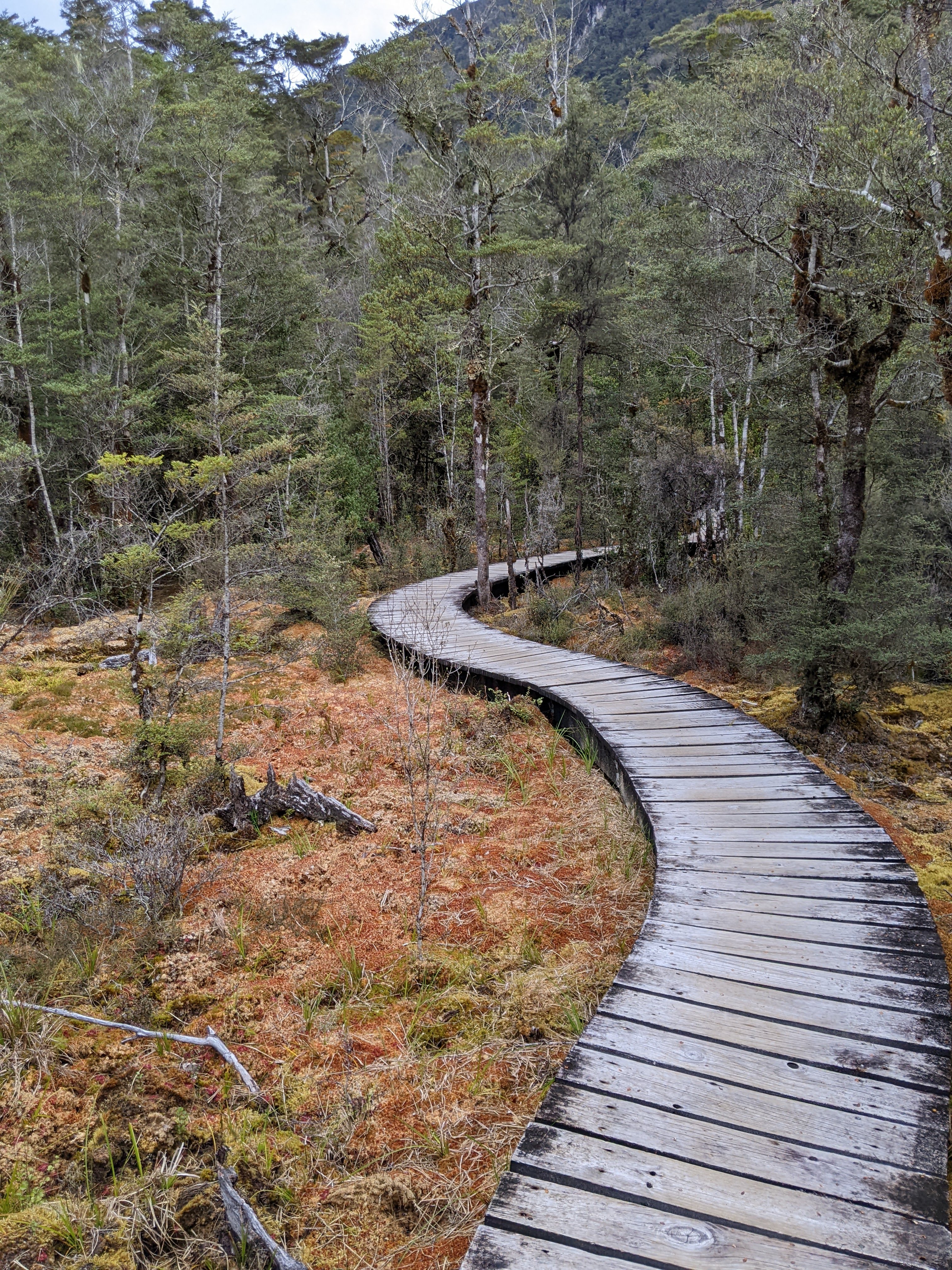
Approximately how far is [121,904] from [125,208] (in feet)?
64.7

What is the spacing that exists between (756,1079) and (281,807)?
3834 millimetres

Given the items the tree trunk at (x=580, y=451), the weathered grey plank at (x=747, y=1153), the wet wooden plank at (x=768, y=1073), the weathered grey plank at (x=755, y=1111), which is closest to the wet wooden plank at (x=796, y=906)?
the wet wooden plank at (x=768, y=1073)

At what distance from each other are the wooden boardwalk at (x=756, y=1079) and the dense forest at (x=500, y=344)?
2883 millimetres

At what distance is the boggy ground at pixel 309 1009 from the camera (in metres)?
2.21

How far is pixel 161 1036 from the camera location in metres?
2.91

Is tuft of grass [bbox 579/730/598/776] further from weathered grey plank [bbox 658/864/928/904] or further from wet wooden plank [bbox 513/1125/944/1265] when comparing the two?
wet wooden plank [bbox 513/1125/944/1265]

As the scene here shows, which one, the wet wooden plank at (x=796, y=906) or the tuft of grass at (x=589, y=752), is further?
the tuft of grass at (x=589, y=752)

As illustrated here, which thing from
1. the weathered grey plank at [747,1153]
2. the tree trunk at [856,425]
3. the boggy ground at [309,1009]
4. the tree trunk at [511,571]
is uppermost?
the tree trunk at [856,425]

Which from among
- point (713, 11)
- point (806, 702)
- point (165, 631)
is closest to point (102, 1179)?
point (165, 631)

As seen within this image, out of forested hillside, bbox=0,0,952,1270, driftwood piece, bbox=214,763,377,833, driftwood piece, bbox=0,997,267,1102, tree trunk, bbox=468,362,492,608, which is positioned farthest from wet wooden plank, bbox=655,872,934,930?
tree trunk, bbox=468,362,492,608

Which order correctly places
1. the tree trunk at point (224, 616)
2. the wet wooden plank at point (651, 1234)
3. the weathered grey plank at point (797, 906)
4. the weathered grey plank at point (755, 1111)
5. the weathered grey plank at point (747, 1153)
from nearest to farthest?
the wet wooden plank at point (651, 1234) → the weathered grey plank at point (747, 1153) → the weathered grey plank at point (755, 1111) → the weathered grey plank at point (797, 906) → the tree trunk at point (224, 616)

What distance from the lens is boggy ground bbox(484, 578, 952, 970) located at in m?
4.39

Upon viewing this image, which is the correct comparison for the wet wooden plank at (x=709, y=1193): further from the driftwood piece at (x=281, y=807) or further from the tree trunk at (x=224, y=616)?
the tree trunk at (x=224, y=616)

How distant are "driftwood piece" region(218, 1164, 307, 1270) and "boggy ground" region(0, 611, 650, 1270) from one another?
6cm
